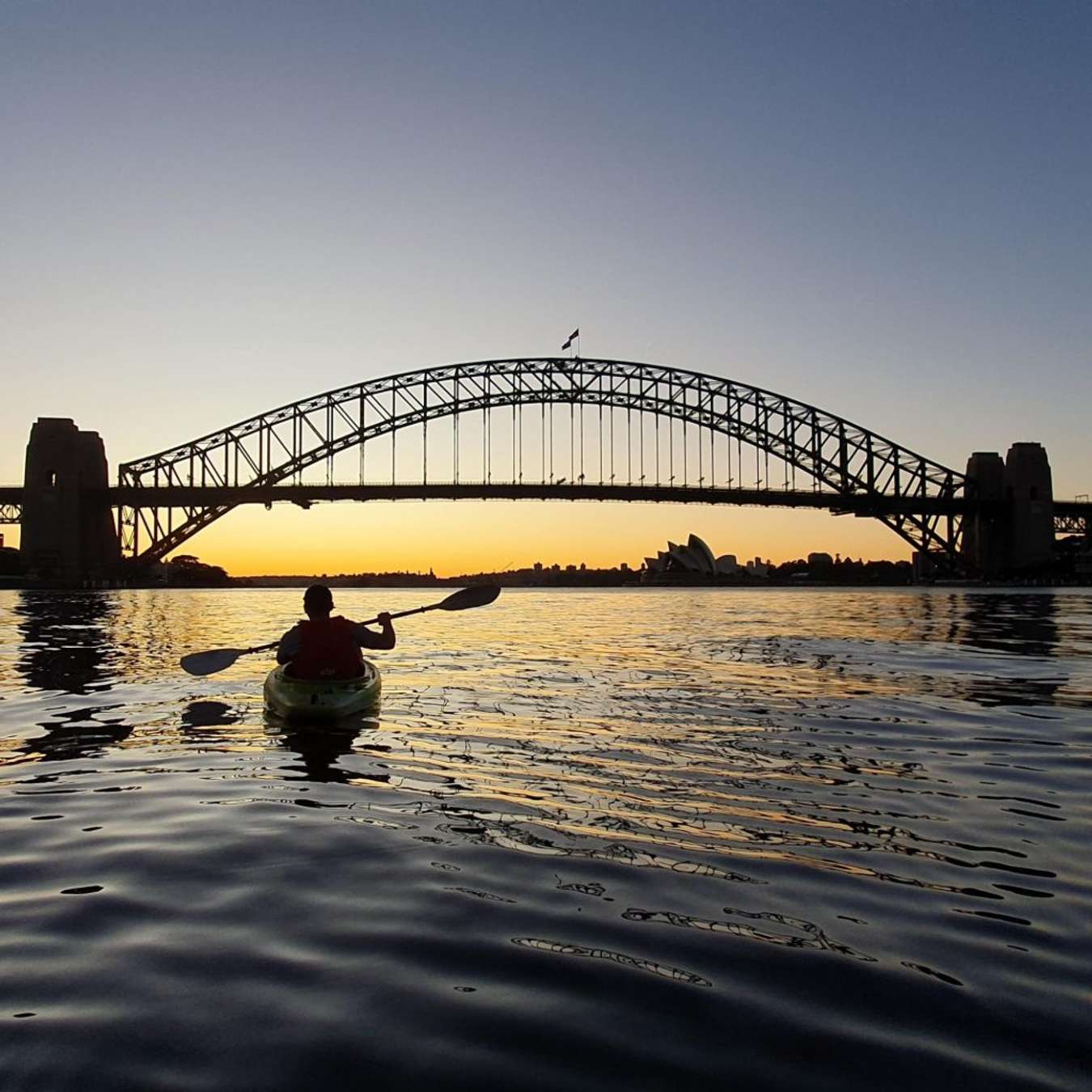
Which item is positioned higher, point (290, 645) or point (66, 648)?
point (290, 645)

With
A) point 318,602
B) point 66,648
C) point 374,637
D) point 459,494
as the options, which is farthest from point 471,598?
point 459,494

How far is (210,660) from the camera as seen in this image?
12141 millimetres

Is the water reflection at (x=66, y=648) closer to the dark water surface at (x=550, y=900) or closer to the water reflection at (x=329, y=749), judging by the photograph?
the dark water surface at (x=550, y=900)

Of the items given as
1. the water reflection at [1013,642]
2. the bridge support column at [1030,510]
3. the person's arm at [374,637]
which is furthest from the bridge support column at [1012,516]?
the person's arm at [374,637]

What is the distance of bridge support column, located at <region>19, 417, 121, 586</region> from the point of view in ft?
253

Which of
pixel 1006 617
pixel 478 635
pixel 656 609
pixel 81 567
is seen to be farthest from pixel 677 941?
pixel 81 567

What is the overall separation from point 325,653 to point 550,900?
6.28 m

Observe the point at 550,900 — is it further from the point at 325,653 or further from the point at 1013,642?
the point at 1013,642

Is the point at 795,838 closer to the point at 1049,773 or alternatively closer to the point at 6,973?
the point at 1049,773

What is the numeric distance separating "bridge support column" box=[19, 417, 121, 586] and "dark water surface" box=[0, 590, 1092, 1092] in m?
73.6

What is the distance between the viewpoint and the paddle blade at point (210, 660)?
11875 millimetres

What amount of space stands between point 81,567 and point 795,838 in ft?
271

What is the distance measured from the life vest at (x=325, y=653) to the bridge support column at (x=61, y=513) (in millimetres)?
74443

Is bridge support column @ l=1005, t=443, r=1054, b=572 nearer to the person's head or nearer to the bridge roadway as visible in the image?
the bridge roadway
